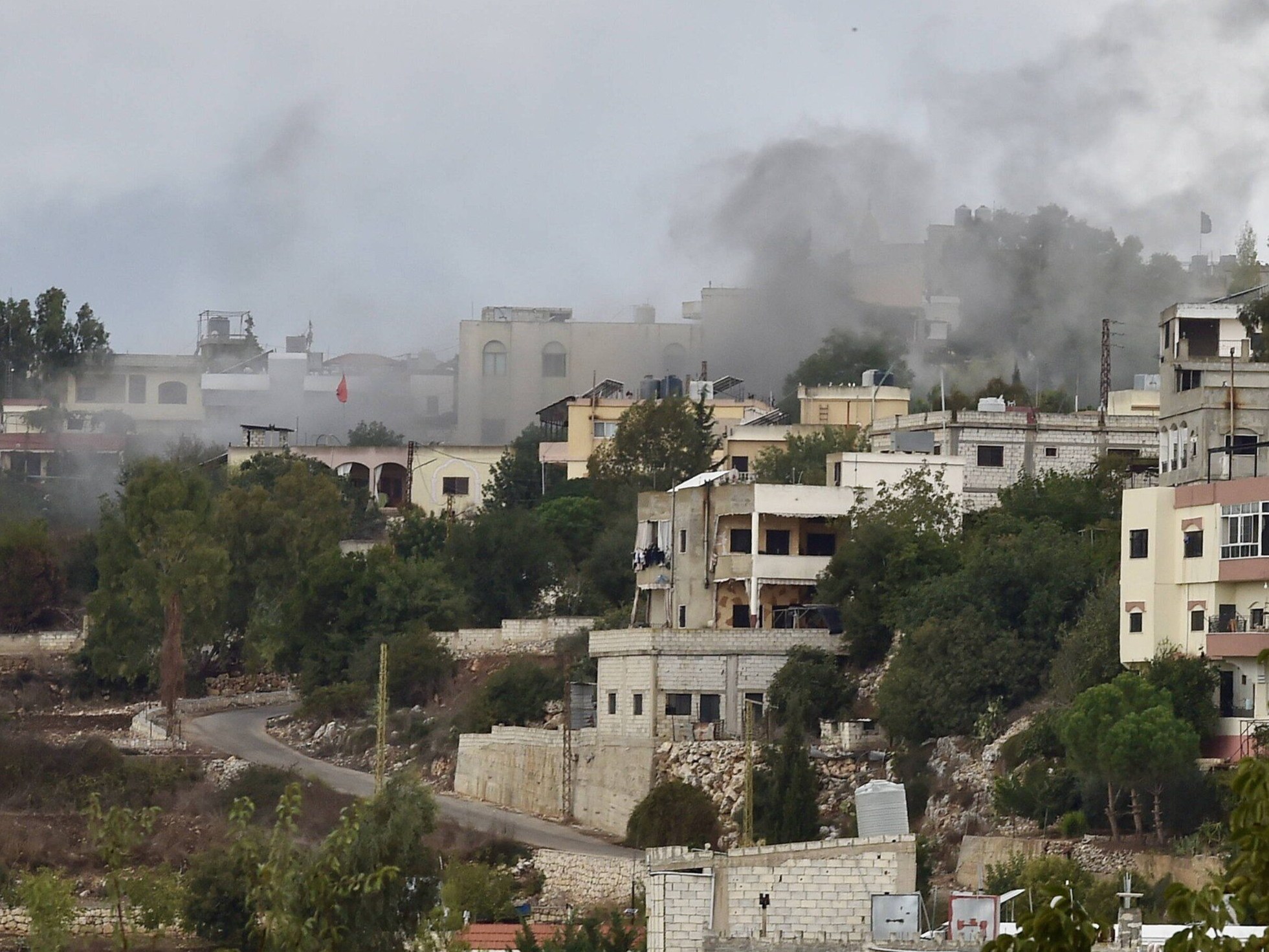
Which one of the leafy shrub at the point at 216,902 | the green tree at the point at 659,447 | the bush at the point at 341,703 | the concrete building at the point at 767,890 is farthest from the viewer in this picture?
the green tree at the point at 659,447

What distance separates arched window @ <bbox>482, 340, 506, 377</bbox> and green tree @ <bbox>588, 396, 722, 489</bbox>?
1794cm

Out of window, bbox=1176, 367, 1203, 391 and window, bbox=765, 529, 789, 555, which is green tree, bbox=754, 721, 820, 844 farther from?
window, bbox=1176, 367, 1203, 391

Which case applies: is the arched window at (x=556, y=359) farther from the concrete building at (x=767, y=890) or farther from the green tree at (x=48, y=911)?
the concrete building at (x=767, y=890)

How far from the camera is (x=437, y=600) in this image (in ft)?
207

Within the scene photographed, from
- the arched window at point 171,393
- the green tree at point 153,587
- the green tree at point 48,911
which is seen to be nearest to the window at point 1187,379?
the green tree at point 48,911

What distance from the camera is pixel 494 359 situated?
87.7 metres

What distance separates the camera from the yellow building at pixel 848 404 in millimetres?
71750

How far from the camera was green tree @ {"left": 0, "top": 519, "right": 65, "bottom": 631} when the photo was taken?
71750 mm

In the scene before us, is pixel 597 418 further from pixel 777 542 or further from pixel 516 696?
pixel 777 542

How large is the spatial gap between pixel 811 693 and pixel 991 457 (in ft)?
33.2

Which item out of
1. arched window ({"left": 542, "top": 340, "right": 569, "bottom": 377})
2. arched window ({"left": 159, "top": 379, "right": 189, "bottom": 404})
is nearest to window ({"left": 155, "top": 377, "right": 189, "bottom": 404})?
arched window ({"left": 159, "top": 379, "right": 189, "bottom": 404})

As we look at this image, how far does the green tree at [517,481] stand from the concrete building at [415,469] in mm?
1663

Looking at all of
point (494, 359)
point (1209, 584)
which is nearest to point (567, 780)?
point (1209, 584)

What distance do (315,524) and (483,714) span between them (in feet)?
46.2
